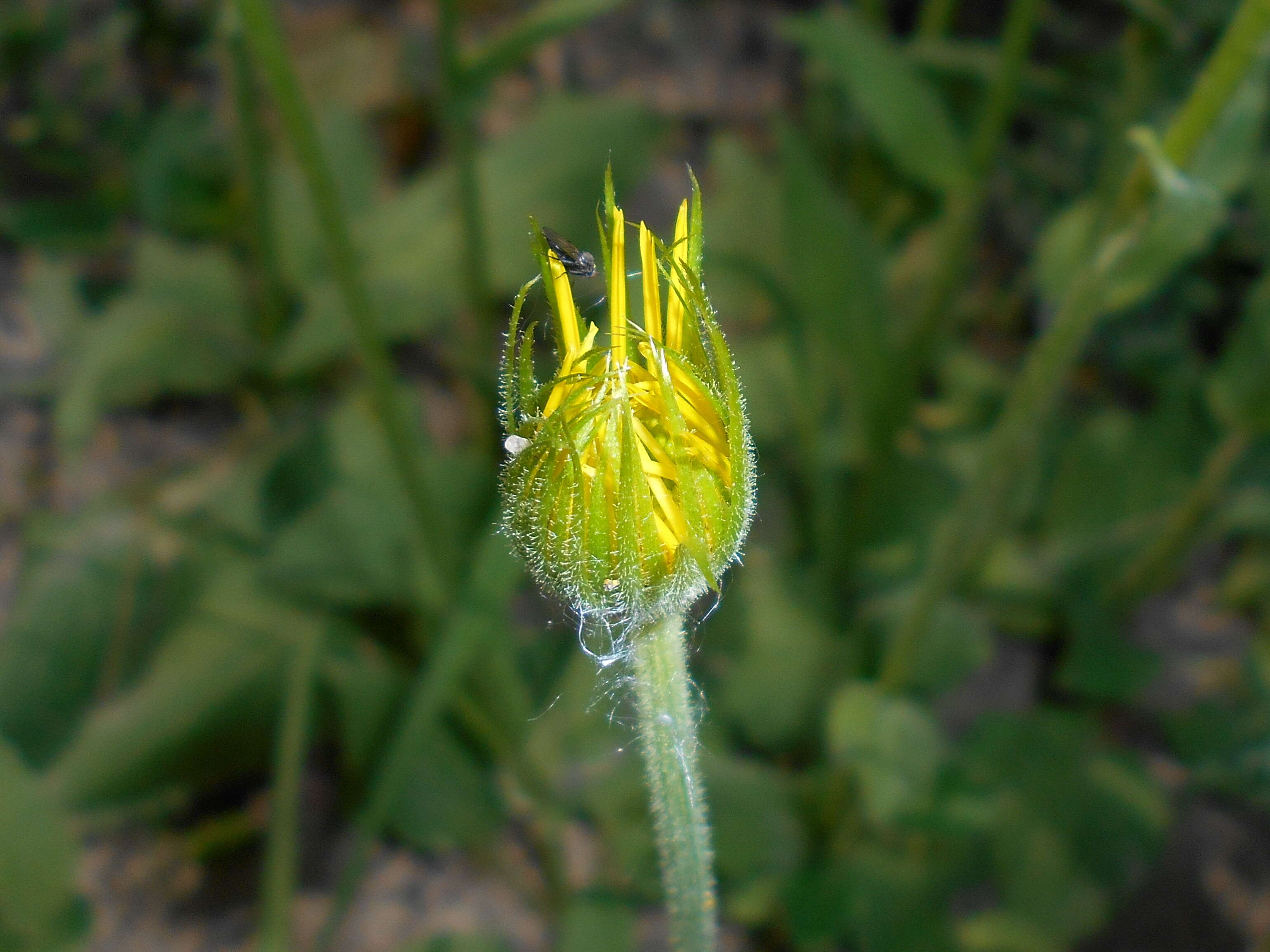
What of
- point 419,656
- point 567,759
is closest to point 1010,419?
point 567,759

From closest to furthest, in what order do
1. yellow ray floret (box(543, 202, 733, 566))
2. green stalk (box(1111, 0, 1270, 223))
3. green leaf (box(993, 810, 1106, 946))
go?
yellow ray floret (box(543, 202, 733, 566))
green stalk (box(1111, 0, 1270, 223))
green leaf (box(993, 810, 1106, 946))

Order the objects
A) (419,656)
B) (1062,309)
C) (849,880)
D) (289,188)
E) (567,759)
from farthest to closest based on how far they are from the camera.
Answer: (289,188)
(419,656)
(567,759)
(849,880)
(1062,309)

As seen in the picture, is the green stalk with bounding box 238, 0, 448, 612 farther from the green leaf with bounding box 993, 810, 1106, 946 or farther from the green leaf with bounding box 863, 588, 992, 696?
the green leaf with bounding box 993, 810, 1106, 946

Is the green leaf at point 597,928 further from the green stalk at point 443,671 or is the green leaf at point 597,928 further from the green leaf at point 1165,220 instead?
the green leaf at point 1165,220

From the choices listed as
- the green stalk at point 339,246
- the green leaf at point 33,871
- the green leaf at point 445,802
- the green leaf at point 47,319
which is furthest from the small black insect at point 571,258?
the green leaf at point 47,319

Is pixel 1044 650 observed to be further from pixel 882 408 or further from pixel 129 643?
pixel 129 643

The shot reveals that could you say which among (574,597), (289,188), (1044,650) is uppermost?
(289,188)

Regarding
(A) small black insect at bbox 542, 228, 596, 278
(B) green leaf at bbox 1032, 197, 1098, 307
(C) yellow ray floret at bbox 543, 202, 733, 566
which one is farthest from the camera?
(B) green leaf at bbox 1032, 197, 1098, 307

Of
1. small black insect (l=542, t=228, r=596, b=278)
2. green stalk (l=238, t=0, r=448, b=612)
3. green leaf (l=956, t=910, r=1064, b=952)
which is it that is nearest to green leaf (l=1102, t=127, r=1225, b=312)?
small black insect (l=542, t=228, r=596, b=278)
